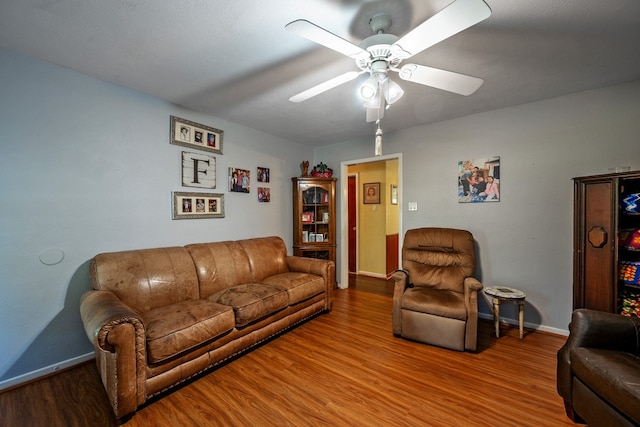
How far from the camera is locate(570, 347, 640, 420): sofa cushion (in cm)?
115

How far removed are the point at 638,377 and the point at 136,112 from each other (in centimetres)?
393

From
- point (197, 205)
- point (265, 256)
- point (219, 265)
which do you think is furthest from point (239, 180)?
point (219, 265)

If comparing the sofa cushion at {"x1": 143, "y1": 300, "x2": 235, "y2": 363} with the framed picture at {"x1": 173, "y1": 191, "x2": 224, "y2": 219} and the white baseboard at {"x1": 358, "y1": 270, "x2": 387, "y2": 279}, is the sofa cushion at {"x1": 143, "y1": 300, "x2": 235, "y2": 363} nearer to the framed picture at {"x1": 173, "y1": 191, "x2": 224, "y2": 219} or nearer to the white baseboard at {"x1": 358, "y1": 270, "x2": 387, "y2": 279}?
the framed picture at {"x1": 173, "y1": 191, "x2": 224, "y2": 219}

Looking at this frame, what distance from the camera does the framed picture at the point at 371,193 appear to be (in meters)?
4.91

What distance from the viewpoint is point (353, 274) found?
521cm

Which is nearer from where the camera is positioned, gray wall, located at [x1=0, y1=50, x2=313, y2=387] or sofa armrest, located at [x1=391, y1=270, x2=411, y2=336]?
gray wall, located at [x1=0, y1=50, x2=313, y2=387]

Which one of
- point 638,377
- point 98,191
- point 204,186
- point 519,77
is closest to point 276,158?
point 204,186

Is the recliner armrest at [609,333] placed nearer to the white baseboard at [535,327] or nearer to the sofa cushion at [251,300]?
the white baseboard at [535,327]

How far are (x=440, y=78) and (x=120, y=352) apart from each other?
101 inches

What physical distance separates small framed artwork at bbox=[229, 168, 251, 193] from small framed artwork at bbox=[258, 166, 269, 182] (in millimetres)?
190

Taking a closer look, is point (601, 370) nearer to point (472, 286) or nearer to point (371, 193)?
point (472, 286)

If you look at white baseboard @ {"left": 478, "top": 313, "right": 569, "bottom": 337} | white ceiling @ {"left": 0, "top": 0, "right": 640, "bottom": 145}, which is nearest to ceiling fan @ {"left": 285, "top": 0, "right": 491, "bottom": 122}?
white ceiling @ {"left": 0, "top": 0, "right": 640, "bottom": 145}

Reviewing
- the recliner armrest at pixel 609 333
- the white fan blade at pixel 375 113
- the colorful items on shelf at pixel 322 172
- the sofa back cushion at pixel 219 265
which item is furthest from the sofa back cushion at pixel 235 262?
the recliner armrest at pixel 609 333

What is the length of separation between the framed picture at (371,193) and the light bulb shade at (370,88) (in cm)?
345
